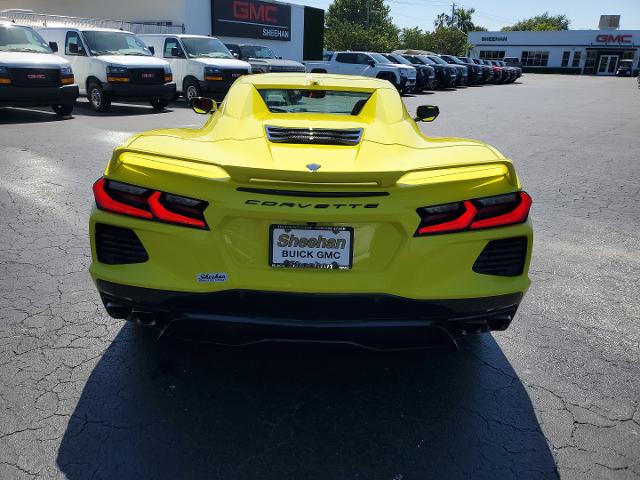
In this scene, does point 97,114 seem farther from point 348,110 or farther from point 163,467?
point 163,467

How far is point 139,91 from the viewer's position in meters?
12.8

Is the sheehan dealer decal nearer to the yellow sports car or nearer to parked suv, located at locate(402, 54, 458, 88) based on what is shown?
the yellow sports car

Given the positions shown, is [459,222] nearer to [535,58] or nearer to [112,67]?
[112,67]

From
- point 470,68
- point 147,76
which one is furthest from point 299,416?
point 470,68

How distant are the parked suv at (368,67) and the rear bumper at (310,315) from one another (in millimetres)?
20683

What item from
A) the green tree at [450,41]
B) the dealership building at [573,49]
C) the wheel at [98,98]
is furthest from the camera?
the green tree at [450,41]

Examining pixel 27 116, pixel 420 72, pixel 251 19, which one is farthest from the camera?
pixel 251 19

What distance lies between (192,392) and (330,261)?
1007mm

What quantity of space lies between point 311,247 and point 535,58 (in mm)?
82830

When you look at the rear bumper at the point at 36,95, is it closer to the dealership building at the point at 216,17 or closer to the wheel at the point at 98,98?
the wheel at the point at 98,98

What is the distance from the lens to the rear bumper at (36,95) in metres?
10.3

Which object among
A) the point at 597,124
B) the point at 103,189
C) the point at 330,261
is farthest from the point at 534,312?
the point at 597,124

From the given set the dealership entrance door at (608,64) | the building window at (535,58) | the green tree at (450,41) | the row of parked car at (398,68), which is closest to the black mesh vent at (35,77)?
the row of parked car at (398,68)

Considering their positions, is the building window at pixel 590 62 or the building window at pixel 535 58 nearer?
the building window at pixel 590 62
